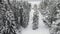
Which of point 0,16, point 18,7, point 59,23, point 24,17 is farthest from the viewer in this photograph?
point 24,17

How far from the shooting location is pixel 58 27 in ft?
24.9

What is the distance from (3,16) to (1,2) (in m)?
1.79

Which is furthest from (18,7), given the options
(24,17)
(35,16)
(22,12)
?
(35,16)

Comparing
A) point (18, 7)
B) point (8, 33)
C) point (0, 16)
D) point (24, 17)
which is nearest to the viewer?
point (0, 16)

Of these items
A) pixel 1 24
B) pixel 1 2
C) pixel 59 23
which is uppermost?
pixel 1 2

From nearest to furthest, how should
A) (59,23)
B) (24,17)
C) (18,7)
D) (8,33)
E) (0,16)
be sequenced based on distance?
(59,23)
(0,16)
(8,33)
(18,7)
(24,17)

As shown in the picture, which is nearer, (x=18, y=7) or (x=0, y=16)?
(x=0, y=16)

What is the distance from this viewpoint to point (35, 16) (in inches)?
713

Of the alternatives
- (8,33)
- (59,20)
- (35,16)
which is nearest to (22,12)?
(35,16)

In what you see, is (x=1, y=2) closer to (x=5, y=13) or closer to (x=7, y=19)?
(x=5, y=13)

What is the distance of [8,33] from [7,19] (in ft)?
6.35

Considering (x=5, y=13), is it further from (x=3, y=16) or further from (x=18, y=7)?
(x=18, y=7)

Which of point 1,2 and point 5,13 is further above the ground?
point 1,2

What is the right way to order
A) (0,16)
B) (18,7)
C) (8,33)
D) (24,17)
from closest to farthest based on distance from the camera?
(0,16) < (8,33) < (18,7) < (24,17)
